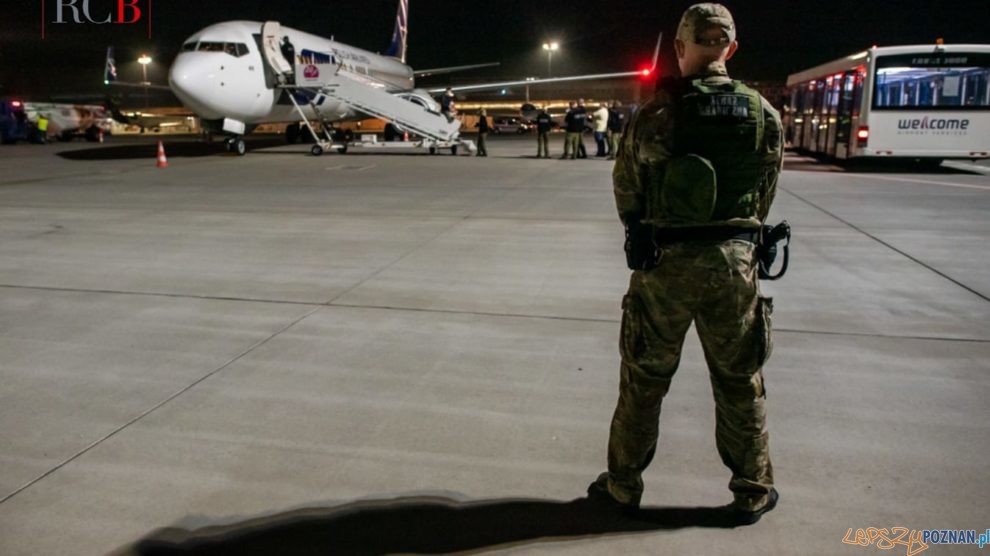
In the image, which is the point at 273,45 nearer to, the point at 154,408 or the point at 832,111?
the point at 832,111

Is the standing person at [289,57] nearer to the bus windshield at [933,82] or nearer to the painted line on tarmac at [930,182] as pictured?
the painted line on tarmac at [930,182]

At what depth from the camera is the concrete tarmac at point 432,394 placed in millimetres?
2578

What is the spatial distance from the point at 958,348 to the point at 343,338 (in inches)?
156

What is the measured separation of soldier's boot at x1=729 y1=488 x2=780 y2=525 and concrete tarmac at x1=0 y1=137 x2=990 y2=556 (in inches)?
1.7

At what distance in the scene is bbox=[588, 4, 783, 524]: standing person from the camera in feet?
7.84

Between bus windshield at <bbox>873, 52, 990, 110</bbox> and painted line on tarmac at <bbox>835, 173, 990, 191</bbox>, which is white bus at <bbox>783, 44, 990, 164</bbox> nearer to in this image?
bus windshield at <bbox>873, 52, 990, 110</bbox>

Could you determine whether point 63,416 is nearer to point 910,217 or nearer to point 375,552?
point 375,552

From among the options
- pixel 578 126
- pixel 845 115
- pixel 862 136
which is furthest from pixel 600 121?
pixel 862 136

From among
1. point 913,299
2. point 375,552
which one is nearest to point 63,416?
point 375,552

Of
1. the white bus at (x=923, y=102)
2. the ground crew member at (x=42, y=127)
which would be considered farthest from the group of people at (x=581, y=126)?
the ground crew member at (x=42, y=127)

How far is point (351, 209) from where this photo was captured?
10.3m

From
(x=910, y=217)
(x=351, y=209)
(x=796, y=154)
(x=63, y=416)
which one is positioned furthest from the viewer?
(x=796, y=154)

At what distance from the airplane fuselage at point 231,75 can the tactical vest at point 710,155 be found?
18.0 meters

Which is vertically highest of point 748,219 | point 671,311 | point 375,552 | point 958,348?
point 748,219
